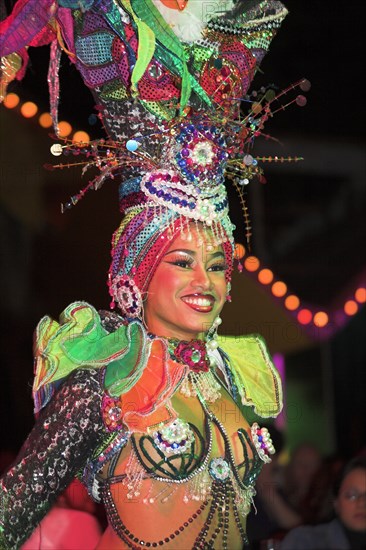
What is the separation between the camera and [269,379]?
3.27 metres

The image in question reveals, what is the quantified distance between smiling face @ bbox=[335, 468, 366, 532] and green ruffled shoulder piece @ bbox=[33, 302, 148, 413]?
3.65 ft

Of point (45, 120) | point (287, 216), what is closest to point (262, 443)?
point (45, 120)

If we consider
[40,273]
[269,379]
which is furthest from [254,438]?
[40,273]

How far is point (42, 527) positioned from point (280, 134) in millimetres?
2965

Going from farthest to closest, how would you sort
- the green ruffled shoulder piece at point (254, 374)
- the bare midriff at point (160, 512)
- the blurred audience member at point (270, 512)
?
the blurred audience member at point (270, 512) → the green ruffled shoulder piece at point (254, 374) → the bare midriff at point (160, 512)

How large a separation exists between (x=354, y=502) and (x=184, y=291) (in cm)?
113

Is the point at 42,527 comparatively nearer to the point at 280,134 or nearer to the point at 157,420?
the point at 157,420

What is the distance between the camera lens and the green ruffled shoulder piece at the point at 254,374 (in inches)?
127

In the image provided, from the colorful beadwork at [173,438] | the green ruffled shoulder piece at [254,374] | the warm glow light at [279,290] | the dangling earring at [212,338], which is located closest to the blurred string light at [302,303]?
the warm glow light at [279,290]

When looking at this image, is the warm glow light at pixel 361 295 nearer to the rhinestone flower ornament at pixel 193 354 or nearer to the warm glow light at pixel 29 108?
the warm glow light at pixel 29 108

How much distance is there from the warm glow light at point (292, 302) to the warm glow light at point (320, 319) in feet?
0.63

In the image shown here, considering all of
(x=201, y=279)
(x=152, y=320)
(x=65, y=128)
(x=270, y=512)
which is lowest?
(x=270, y=512)

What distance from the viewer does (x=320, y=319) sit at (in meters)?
5.36

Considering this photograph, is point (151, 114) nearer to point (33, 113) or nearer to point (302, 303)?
point (33, 113)
